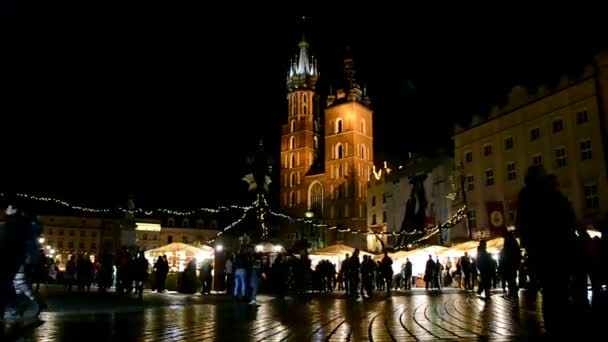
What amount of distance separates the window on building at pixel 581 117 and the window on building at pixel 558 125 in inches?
48.0

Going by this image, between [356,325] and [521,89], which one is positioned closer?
[356,325]

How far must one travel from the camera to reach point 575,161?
108 ft

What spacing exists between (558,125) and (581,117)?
1.82 meters

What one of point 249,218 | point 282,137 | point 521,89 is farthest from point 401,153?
point 249,218

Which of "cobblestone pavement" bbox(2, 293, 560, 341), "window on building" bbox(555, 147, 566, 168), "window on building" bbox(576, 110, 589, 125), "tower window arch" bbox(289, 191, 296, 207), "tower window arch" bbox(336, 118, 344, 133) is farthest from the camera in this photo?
"tower window arch" bbox(289, 191, 296, 207)

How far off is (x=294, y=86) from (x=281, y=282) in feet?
292

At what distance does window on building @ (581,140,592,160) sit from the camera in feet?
106

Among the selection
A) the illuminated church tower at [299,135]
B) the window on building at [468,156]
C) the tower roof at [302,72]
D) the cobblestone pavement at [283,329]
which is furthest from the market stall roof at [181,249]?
the tower roof at [302,72]

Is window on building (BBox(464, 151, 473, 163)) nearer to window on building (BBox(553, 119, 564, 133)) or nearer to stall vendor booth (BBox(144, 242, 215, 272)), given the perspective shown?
A: window on building (BBox(553, 119, 564, 133))

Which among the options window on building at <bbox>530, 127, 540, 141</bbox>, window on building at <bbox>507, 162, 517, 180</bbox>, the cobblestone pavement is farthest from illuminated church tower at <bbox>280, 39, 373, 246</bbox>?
the cobblestone pavement

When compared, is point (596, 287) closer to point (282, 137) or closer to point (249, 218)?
point (249, 218)

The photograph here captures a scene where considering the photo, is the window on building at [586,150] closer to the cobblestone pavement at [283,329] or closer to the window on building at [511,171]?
the window on building at [511,171]

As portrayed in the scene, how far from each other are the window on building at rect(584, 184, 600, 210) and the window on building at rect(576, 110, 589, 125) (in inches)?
Answer: 149

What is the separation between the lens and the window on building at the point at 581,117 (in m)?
32.4
